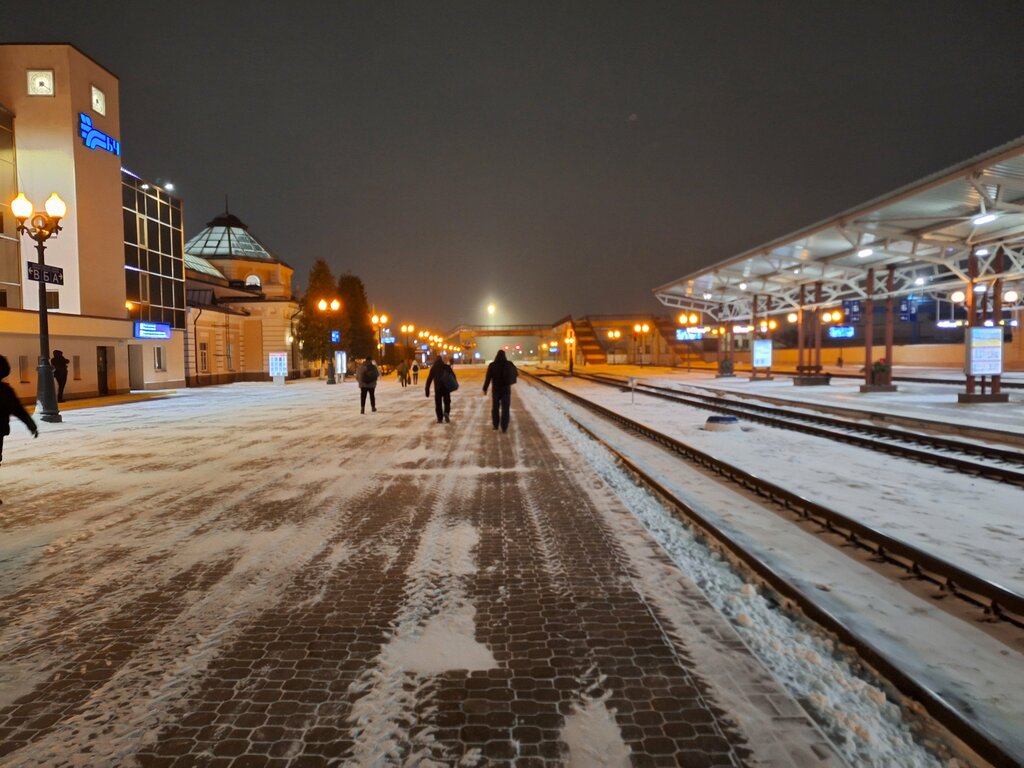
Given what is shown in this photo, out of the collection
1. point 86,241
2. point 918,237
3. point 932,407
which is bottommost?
point 932,407

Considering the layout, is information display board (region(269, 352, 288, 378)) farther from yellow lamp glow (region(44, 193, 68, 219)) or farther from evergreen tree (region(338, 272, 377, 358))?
yellow lamp glow (region(44, 193, 68, 219))

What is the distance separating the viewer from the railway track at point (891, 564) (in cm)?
280

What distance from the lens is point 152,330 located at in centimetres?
3234

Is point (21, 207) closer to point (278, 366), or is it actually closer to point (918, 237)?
point (278, 366)

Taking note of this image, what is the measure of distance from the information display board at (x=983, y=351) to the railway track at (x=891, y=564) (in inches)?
612

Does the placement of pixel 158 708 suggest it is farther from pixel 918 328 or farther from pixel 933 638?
pixel 918 328

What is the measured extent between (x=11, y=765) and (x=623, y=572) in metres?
3.79

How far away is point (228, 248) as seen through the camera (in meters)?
60.4

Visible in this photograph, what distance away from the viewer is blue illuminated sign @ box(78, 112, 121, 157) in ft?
92.5


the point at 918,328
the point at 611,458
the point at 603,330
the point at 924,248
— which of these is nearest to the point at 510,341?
the point at 603,330

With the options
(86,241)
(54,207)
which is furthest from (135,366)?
(54,207)

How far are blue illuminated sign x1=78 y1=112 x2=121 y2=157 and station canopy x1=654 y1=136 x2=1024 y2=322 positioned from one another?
31642 millimetres

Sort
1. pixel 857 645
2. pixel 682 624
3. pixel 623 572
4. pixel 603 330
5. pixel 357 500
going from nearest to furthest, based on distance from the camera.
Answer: pixel 857 645
pixel 682 624
pixel 623 572
pixel 357 500
pixel 603 330

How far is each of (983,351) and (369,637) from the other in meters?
22.5
